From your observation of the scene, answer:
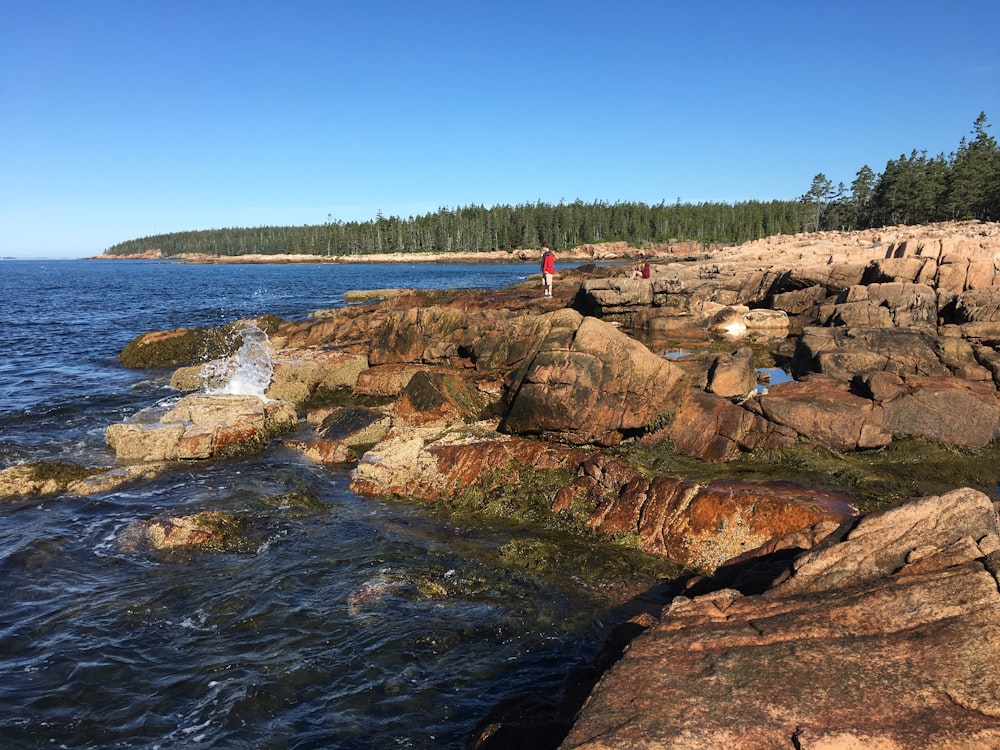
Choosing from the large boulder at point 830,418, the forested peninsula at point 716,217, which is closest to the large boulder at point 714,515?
the large boulder at point 830,418

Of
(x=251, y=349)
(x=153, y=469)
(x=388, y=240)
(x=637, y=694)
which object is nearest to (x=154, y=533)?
(x=153, y=469)

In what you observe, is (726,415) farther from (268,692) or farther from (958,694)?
(268,692)

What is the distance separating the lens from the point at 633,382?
522 inches

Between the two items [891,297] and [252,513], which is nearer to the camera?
[252,513]

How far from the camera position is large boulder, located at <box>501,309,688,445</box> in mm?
12914

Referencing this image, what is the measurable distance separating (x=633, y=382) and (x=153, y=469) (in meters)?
10.7

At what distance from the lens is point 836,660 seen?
4660mm

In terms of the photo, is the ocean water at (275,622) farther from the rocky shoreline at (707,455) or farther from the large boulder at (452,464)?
the rocky shoreline at (707,455)

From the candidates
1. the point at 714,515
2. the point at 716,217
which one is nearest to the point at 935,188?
the point at 716,217

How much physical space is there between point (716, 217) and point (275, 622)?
6553 inches

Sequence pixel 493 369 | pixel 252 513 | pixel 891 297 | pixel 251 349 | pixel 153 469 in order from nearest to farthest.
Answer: pixel 252 513, pixel 153 469, pixel 493 369, pixel 251 349, pixel 891 297

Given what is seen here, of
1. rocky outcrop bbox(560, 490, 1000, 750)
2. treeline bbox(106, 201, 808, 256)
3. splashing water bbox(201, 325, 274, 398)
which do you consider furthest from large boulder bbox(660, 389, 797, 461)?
treeline bbox(106, 201, 808, 256)

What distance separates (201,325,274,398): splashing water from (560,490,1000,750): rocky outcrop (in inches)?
622

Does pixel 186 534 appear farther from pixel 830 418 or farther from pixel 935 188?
pixel 935 188
